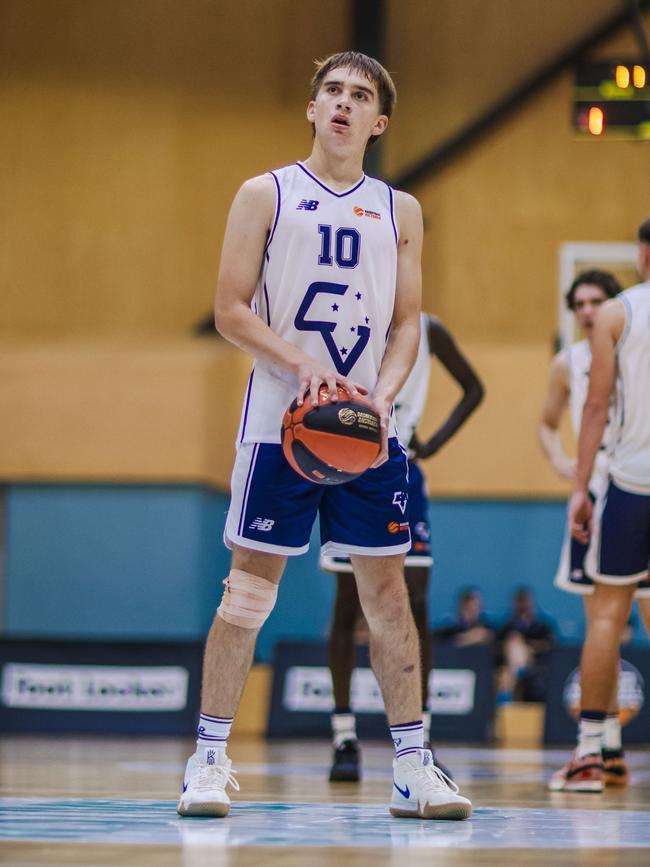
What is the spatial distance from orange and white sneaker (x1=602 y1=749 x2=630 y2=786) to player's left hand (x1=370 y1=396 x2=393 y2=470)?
2560 mm

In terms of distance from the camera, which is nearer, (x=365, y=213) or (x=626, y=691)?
(x=365, y=213)

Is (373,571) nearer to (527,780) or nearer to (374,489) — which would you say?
(374,489)

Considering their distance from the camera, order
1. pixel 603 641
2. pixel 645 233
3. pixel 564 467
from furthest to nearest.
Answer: pixel 564 467 → pixel 645 233 → pixel 603 641

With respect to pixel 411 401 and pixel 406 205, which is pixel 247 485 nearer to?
pixel 406 205

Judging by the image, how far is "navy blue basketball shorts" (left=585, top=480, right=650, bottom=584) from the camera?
234 inches

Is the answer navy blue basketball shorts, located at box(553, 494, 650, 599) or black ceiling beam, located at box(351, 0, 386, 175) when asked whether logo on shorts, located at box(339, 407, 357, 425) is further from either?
black ceiling beam, located at box(351, 0, 386, 175)

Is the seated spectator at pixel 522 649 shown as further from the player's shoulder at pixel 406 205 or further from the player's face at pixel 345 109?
the player's face at pixel 345 109

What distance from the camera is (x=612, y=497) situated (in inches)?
237

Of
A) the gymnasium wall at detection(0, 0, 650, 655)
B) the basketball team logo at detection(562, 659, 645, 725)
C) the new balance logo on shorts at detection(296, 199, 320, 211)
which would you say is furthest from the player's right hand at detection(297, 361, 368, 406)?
the gymnasium wall at detection(0, 0, 650, 655)

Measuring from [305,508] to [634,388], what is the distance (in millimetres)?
2110

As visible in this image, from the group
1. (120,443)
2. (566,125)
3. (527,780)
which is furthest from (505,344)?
(527,780)

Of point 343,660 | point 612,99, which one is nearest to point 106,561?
point 612,99

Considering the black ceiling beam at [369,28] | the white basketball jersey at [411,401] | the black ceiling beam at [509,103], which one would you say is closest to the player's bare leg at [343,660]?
the white basketball jersey at [411,401]

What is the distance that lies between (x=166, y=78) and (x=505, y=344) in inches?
184
